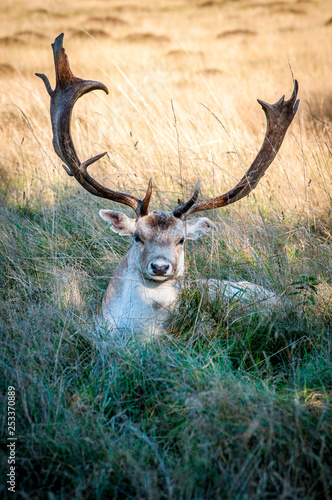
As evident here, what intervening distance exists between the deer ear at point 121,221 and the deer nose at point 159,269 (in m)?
0.62

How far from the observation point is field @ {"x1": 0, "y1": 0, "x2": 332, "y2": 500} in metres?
2.41

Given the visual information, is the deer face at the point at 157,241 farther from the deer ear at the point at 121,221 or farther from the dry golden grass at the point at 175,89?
the dry golden grass at the point at 175,89

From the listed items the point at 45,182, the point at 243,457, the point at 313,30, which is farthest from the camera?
the point at 313,30

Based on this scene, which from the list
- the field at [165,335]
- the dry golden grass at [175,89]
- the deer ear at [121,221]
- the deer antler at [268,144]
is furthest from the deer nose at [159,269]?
the dry golden grass at [175,89]

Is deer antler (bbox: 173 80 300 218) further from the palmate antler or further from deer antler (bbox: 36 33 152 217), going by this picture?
deer antler (bbox: 36 33 152 217)

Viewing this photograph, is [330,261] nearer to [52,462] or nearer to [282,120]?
[282,120]

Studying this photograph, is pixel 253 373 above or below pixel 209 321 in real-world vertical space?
below

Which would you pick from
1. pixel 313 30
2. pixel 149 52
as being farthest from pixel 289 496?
pixel 313 30

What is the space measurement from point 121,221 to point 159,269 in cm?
72

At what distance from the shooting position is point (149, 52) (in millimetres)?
15812

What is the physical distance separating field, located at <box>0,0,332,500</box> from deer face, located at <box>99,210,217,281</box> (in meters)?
0.30

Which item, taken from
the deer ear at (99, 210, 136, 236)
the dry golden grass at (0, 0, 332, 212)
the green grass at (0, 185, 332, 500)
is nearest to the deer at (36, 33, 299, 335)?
the deer ear at (99, 210, 136, 236)

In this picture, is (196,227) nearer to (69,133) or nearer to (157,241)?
(157,241)

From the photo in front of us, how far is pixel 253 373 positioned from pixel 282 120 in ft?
7.94
